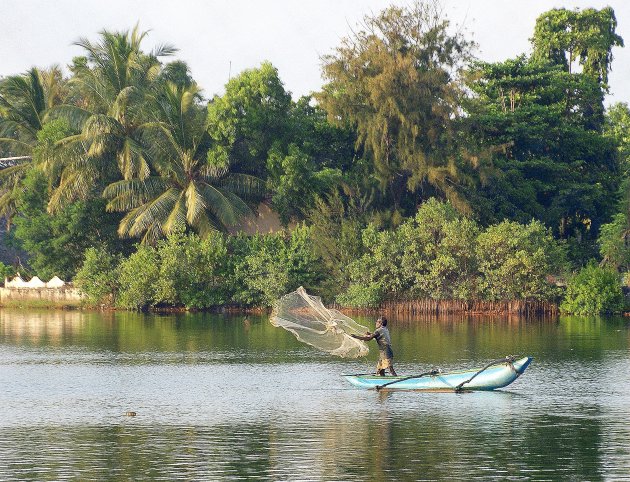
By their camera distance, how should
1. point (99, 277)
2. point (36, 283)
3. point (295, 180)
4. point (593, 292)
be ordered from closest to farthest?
1. point (593, 292)
2. point (295, 180)
3. point (99, 277)
4. point (36, 283)

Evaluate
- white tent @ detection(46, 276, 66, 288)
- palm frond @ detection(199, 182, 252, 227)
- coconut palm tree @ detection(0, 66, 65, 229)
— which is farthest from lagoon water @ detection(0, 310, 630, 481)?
coconut palm tree @ detection(0, 66, 65, 229)

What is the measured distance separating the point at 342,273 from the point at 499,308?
8849 millimetres

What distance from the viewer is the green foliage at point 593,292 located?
60.6m

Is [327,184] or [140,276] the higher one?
[327,184]

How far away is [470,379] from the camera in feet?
98.0

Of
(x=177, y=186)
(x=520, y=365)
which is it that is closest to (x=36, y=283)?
(x=177, y=186)

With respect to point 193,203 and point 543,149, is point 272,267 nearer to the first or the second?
point 193,203

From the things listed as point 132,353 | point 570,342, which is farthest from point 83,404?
point 570,342

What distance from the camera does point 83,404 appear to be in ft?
95.7

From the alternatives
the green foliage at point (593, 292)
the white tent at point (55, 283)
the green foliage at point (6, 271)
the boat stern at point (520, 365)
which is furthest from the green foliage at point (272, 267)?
the boat stern at point (520, 365)

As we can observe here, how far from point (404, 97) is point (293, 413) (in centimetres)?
3984

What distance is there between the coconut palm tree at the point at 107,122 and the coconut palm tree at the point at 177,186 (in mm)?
961

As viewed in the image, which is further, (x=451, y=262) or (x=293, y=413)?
(x=451, y=262)

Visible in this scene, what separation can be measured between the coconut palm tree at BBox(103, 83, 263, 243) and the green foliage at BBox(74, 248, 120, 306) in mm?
2135
